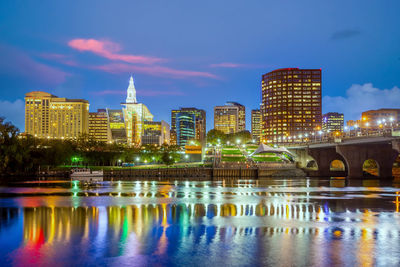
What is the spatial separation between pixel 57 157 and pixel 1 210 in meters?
87.0

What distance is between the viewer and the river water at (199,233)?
2392cm

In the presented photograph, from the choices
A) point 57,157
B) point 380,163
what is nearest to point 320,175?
point 380,163

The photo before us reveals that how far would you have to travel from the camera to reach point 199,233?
30.6m

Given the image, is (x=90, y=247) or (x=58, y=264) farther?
(x=90, y=247)

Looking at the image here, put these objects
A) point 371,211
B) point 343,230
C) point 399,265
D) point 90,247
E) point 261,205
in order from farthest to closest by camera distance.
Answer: point 261,205 < point 371,211 < point 343,230 < point 90,247 < point 399,265

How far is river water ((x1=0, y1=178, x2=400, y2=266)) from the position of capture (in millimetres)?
23922

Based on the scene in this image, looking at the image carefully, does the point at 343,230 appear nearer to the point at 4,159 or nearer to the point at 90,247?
the point at 90,247

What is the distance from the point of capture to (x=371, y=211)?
41.7 meters

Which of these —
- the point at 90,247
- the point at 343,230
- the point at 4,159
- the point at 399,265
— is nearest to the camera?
the point at 399,265

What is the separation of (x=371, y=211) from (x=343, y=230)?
38.4ft

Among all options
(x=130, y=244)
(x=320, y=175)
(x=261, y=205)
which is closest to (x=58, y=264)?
(x=130, y=244)

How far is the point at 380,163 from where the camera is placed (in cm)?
10494

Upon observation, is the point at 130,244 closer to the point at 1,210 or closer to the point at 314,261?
the point at 314,261

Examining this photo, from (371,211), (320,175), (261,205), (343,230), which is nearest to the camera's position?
(343,230)
